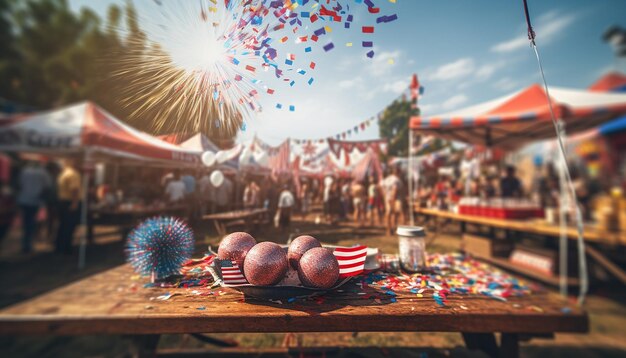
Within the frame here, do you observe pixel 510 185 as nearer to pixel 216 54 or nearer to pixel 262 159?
pixel 262 159

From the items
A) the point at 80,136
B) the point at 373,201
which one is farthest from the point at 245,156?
the point at 80,136

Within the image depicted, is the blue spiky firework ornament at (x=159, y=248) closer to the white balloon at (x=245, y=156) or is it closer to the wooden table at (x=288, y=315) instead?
the wooden table at (x=288, y=315)

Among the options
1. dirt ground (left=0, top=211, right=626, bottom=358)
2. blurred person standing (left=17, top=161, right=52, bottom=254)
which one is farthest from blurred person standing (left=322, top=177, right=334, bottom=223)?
blurred person standing (left=17, top=161, right=52, bottom=254)

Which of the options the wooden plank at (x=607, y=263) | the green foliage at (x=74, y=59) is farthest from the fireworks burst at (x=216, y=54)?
the wooden plank at (x=607, y=263)

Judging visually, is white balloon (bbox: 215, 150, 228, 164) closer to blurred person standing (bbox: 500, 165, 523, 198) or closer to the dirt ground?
the dirt ground

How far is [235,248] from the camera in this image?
3.87ft

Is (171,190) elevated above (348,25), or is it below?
below

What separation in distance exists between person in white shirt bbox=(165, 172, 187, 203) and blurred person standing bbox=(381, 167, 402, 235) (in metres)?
1.38

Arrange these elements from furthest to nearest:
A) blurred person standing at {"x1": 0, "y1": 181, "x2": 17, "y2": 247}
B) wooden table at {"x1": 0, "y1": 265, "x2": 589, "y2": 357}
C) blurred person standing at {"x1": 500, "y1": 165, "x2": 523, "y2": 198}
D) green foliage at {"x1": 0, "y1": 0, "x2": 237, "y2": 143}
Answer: blurred person standing at {"x1": 500, "y1": 165, "x2": 523, "y2": 198} < blurred person standing at {"x1": 0, "y1": 181, "x2": 17, "y2": 247} < green foliage at {"x1": 0, "y1": 0, "x2": 237, "y2": 143} < wooden table at {"x1": 0, "y1": 265, "x2": 589, "y2": 357}

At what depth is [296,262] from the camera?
1.15 m

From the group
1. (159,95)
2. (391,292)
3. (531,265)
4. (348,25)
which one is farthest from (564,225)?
(159,95)

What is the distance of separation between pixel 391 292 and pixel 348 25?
1.35 m

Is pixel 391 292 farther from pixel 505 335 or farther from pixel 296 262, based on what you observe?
pixel 505 335

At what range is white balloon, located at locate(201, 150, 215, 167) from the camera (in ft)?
4.76
